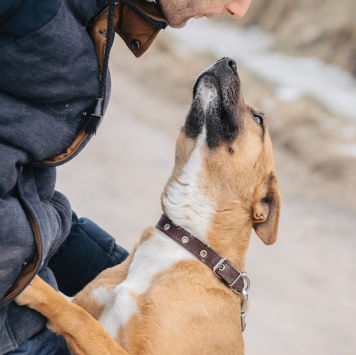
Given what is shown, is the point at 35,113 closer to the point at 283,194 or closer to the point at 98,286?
the point at 98,286

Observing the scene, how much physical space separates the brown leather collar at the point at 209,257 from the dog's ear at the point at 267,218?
0.33 meters

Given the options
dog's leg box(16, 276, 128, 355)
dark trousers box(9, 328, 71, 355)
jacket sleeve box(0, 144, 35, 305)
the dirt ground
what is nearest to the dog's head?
dog's leg box(16, 276, 128, 355)

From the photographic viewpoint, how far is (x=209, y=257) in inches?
135

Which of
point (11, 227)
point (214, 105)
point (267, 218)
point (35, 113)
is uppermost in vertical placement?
point (214, 105)

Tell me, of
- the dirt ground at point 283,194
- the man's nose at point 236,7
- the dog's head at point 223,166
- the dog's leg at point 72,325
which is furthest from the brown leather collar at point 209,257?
the dirt ground at point 283,194

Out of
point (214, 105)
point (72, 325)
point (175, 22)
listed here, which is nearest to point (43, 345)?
point (72, 325)

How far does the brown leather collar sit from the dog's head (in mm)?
121

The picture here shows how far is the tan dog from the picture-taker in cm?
309

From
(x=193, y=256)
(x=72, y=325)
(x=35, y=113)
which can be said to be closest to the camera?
(x=35, y=113)

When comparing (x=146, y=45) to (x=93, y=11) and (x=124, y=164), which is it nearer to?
(x=93, y=11)

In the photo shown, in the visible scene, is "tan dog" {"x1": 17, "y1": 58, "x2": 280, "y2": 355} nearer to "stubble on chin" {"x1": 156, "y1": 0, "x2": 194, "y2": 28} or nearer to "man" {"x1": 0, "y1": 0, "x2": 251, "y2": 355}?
"man" {"x1": 0, "y1": 0, "x2": 251, "y2": 355}

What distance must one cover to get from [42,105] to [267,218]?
5.40ft

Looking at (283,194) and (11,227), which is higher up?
(283,194)

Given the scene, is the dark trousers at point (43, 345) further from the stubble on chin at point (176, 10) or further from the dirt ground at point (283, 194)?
the dirt ground at point (283, 194)
